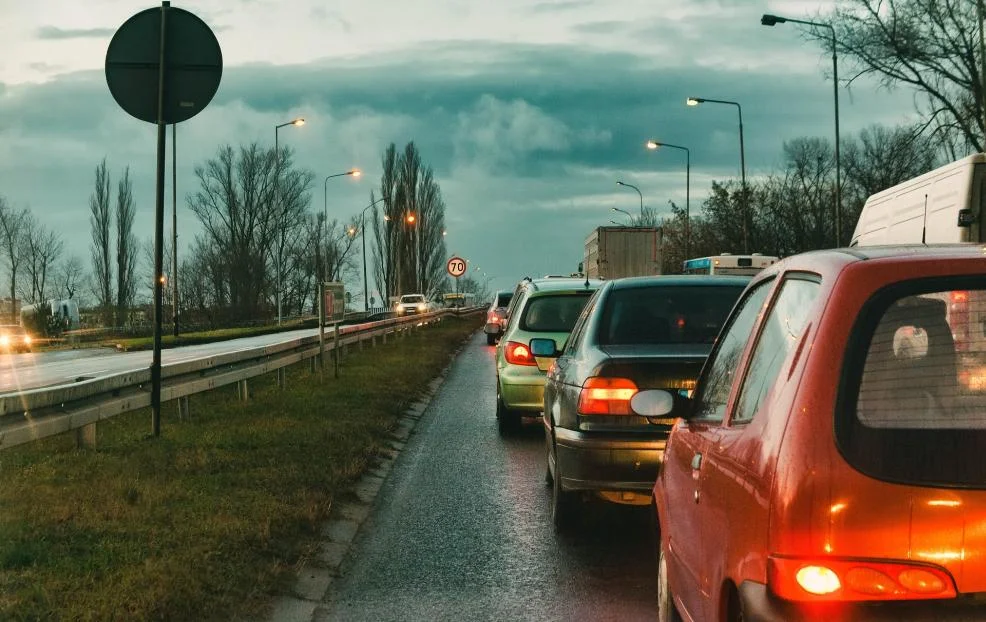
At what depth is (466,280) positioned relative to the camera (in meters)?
170

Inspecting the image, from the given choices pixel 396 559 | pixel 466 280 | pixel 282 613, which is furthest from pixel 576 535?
pixel 466 280

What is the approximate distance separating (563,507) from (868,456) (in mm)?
4887

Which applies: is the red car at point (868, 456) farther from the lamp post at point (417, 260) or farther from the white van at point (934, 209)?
the lamp post at point (417, 260)

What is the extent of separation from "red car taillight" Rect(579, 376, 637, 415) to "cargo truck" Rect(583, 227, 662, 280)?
28834mm

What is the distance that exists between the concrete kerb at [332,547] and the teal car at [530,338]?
4.62ft

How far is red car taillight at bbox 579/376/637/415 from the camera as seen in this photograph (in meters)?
6.84

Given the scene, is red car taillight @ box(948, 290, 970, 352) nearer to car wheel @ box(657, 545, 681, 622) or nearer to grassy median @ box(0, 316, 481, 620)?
car wheel @ box(657, 545, 681, 622)

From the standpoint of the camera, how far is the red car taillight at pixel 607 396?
6840mm

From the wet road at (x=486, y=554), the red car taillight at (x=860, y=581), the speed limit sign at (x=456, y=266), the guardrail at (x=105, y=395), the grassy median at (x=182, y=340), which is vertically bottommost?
the grassy median at (x=182, y=340)

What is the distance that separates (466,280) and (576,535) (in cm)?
16209

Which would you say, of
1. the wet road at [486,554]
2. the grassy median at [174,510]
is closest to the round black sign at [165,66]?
the grassy median at [174,510]

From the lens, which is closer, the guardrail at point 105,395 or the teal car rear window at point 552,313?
the guardrail at point 105,395

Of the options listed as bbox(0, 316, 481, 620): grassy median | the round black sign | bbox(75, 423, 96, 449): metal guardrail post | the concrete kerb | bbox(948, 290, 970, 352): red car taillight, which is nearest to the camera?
bbox(948, 290, 970, 352): red car taillight

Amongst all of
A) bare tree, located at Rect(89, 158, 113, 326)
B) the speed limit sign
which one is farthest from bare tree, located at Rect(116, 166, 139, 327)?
the speed limit sign
